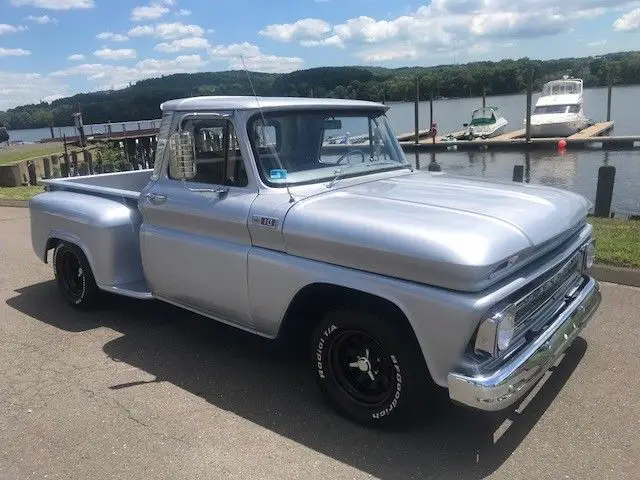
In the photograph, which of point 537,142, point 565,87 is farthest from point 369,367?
point 565,87

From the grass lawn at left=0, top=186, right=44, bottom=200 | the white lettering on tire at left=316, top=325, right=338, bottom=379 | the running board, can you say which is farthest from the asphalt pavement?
the grass lawn at left=0, top=186, right=44, bottom=200

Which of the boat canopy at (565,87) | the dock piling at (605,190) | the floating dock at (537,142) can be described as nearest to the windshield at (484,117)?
the floating dock at (537,142)

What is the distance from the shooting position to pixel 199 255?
13.8ft

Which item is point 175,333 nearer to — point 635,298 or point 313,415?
point 313,415

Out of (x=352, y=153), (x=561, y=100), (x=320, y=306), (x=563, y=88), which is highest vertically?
(x=563, y=88)

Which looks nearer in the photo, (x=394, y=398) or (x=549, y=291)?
(x=394, y=398)

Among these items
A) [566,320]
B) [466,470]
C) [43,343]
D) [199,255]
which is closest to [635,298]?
[566,320]

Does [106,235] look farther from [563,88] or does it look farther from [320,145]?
[563,88]

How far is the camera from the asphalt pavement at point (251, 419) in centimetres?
319

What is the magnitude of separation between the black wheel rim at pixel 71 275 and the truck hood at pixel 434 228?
3005 mm

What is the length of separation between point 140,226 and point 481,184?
8.94ft

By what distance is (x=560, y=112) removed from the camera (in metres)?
37.8

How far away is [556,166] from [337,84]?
2351 cm

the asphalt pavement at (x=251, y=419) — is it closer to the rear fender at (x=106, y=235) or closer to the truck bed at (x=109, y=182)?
the rear fender at (x=106, y=235)
